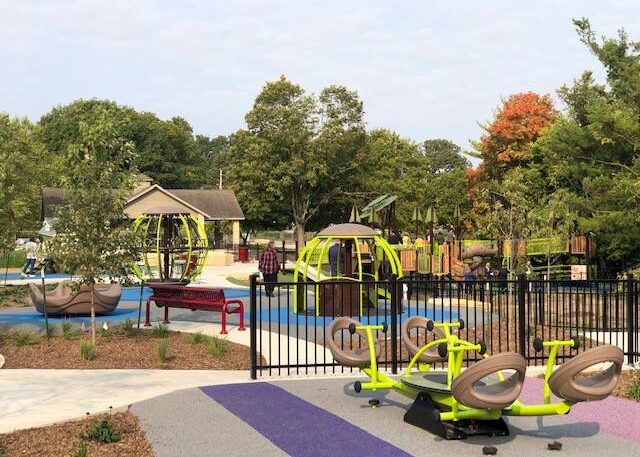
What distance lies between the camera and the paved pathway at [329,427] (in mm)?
7168

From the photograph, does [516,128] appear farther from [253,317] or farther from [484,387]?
[484,387]

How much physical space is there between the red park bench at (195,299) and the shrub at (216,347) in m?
2.37

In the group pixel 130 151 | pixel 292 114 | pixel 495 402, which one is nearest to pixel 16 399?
pixel 495 402

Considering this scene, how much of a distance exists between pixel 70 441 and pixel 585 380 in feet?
16.5

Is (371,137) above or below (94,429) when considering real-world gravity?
above

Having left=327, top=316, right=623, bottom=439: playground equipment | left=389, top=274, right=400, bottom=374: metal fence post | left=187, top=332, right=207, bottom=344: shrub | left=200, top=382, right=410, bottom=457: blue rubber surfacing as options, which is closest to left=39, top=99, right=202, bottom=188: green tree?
left=187, top=332, right=207, bottom=344: shrub

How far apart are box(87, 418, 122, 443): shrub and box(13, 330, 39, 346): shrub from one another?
7079 mm

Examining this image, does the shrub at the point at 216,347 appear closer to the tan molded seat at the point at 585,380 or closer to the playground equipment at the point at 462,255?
the tan molded seat at the point at 585,380

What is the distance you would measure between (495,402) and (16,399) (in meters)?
6.01

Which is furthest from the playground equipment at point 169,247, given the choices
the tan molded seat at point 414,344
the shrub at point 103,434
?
the shrub at point 103,434

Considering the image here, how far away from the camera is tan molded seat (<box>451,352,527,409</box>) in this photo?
6883 millimetres

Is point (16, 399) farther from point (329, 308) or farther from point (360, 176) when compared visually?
point (360, 176)

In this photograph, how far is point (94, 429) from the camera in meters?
7.52

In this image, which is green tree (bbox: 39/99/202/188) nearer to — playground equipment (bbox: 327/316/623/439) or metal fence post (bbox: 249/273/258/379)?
metal fence post (bbox: 249/273/258/379)
